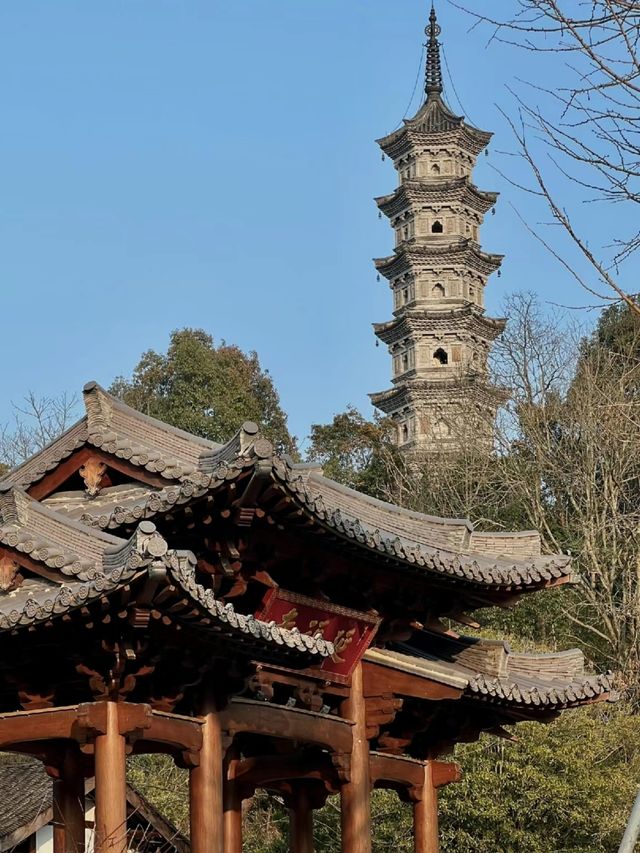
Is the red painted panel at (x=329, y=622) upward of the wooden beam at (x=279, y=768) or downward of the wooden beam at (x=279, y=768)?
upward

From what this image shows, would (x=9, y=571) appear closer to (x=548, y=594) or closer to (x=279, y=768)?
(x=279, y=768)

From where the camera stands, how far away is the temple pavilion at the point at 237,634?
977 cm

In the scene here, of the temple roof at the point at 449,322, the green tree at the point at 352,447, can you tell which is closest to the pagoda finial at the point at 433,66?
the temple roof at the point at 449,322

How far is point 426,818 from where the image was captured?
45.7ft

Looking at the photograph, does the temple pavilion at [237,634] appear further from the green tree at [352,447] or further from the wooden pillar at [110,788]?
the green tree at [352,447]

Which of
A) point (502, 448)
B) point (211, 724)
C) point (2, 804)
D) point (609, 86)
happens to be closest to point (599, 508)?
point (502, 448)

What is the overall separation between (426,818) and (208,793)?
12.9ft

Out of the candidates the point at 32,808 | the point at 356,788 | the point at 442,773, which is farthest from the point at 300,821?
the point at 32,808

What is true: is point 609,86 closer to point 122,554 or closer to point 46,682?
point 122,554

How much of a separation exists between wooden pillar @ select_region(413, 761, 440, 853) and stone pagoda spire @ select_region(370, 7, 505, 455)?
3030 centimetres

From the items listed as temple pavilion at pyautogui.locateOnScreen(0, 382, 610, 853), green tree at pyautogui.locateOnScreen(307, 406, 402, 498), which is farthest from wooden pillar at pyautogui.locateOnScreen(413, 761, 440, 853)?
green tree at pyautogui.locateOnScreen(307, 406, 402, 498)

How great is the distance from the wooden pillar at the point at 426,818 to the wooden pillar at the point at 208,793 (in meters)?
3.69

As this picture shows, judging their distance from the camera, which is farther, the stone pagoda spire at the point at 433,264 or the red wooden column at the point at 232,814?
the stone pagoda spire at the point at 433,264

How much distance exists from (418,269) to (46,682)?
39.6 metres
